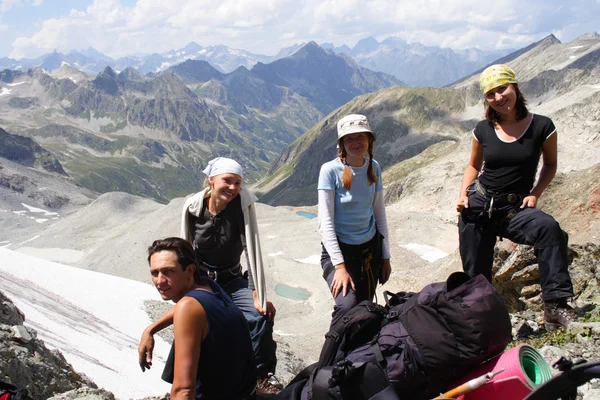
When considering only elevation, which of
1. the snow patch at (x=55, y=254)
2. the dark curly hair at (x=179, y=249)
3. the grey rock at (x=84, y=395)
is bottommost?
the snow patch at (x=55, y=254)

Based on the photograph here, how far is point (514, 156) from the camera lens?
6328mm

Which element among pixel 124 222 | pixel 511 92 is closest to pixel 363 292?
pixel 511 92

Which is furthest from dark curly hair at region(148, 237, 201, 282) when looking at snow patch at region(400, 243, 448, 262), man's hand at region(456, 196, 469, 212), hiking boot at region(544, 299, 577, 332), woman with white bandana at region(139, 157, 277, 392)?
snow patch at region(400, 243, 448, 262)

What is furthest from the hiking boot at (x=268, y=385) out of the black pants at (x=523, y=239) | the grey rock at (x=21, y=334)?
the grey rock at (x=21, y=334)

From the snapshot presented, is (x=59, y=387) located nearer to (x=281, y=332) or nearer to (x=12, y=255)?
(x=281, y=332)

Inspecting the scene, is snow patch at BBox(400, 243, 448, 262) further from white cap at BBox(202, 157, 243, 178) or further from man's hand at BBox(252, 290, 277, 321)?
white cap at BBox(202, 157, 243, 178)

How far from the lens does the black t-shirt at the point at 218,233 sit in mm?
6785

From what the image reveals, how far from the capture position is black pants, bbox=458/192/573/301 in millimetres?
6051

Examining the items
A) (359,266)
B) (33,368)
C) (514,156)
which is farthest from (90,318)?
(514,156)

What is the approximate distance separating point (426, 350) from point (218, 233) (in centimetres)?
371

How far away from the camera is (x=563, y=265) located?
6027 millimetres

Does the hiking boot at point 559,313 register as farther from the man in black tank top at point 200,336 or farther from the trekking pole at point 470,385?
the man in black tank top at point 200,336

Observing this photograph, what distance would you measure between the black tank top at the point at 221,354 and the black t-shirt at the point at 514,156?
4180mm

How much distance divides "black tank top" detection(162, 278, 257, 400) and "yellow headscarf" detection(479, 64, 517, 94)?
443 cm
